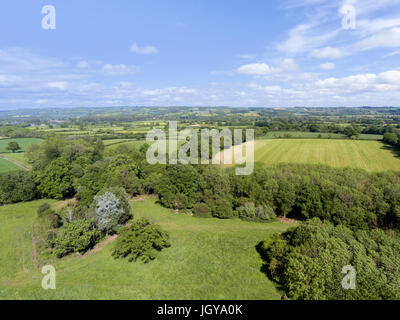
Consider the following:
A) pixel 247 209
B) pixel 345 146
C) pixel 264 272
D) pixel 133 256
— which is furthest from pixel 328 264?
pixel 345 146

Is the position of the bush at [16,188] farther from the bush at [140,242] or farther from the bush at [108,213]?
the bush at [140,242]

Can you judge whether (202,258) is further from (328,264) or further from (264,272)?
(328,264)

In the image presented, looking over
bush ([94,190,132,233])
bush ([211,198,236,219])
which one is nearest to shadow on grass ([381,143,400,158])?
bush ([211,198,236,219])

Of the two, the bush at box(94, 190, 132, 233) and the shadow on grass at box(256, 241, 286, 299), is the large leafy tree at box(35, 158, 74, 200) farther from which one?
the shadow on grass at box(256, 241, 286, 299)

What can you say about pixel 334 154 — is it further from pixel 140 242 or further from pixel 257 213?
pixel 140 242
